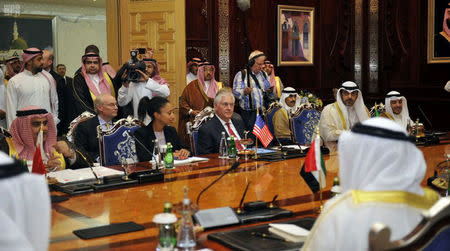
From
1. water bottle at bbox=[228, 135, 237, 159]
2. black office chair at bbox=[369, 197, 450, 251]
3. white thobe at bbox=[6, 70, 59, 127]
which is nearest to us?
black office chair at bbox=[369, 197, 450, 251]

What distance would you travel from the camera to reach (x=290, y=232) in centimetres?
245

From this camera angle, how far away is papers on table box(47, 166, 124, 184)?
3.80m

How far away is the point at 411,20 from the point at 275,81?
306cm

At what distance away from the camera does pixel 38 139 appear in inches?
162

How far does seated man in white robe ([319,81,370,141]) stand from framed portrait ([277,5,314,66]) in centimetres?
367

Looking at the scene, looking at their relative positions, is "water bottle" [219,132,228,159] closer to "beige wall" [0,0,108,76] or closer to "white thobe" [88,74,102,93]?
"white thobe" [88,74,102,93]

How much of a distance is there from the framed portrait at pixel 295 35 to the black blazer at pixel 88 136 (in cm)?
557

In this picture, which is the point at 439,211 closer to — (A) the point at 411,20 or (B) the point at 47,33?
(A) the point at 411,20

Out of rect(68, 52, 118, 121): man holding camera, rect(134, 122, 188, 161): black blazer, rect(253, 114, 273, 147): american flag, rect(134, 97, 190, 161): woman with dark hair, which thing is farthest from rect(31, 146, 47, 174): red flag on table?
rect(68, 52, 118, 121): man holding camera

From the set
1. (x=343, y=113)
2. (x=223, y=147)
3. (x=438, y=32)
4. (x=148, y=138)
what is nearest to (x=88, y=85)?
(x=148, y=138)

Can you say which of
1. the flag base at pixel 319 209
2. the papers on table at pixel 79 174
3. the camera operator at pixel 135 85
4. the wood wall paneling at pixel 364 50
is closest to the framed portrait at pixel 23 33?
the wood wall paneling at pixel 364 50

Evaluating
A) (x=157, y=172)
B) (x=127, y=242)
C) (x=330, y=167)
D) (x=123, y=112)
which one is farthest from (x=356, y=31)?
(x=127, y=242)

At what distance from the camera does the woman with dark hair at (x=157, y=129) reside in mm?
4846

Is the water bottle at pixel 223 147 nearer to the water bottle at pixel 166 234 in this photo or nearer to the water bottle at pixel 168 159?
the water bottle at pixel 168 159
